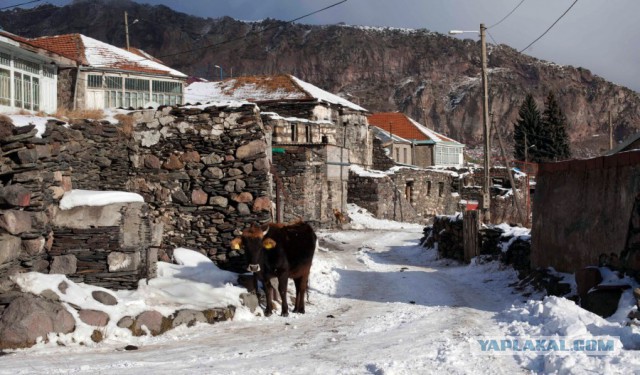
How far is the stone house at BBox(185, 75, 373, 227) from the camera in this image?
2961 centimetres

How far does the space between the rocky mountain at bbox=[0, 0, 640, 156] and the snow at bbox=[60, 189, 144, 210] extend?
351ft

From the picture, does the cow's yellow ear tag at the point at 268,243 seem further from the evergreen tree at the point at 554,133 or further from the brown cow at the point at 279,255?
the evergreen tree at the point at 554,133

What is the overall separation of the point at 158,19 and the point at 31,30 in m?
30.2

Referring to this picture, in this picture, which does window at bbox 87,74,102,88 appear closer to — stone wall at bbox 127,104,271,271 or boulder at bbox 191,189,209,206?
stone wall at bbox 127,104,271,271

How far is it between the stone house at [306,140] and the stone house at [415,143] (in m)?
15.5

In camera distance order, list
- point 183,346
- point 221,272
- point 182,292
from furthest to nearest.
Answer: point 221,272
point 182,292
point 183,346

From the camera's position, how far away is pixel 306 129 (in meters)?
33.9

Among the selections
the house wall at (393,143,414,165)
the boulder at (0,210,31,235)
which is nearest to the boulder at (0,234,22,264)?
the boulder at (0,210,31,235)

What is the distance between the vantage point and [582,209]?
39.8ft

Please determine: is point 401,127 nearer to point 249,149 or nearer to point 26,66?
point 26,66

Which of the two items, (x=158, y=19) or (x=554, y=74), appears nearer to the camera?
(x=554, y=74)

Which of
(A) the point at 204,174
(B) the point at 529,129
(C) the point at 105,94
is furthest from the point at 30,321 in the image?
(B) the point at 529,129

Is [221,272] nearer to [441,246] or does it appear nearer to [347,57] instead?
[441,246]

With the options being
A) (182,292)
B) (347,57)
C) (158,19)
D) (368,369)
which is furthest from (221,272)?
(158,19)
